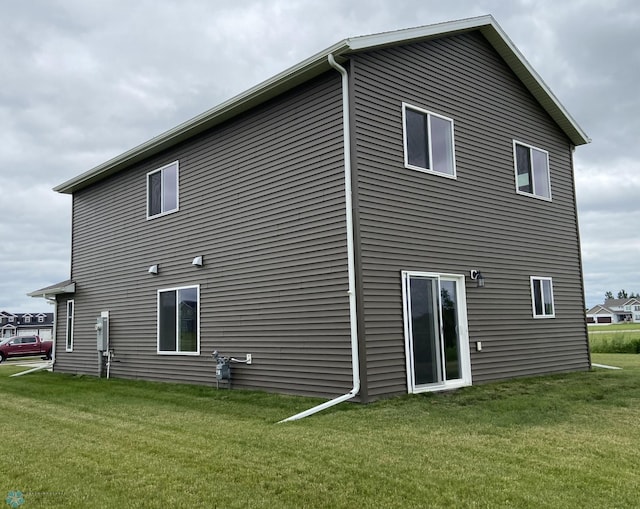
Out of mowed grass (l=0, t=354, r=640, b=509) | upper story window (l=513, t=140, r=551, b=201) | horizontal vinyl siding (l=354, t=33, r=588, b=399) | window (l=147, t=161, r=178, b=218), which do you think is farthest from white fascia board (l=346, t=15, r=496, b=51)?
window (l=147, t=161, r=178, b=218)

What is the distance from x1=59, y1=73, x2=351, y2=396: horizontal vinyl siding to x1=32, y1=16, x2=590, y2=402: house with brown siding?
0.10 feet

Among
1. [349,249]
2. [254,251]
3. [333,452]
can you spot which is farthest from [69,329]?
[333,452]

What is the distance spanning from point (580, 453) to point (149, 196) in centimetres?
990

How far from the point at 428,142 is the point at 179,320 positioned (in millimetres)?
5716

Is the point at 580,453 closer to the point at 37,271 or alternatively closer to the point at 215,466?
the point at 215,466

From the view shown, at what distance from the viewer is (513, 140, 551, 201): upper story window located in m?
10.9

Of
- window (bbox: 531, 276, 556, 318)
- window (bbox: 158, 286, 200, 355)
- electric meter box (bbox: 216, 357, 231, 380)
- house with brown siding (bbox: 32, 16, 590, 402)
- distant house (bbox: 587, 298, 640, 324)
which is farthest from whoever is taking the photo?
distant house (bbox: 587, 298, 640, 324)

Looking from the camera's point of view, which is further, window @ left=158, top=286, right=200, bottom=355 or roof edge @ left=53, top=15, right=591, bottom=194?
window @ left=158, top=286, right=200, bottom=355

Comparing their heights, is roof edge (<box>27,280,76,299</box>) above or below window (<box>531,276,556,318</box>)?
above

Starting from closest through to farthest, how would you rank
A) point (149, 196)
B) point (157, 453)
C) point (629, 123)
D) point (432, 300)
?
point (157, 453) < point (432, 300) < point (149, 196) < point (629, 123)

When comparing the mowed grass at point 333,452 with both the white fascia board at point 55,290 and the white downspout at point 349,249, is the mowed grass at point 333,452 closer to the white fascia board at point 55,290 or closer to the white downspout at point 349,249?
the white downspout at point 349,249

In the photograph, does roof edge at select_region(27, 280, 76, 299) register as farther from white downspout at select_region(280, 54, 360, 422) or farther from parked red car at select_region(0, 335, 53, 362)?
parked red car at select_region(0, 335, 53, 362)

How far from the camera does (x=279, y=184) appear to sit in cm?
889

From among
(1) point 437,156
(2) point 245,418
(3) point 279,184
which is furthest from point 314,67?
(2) point 245,418
